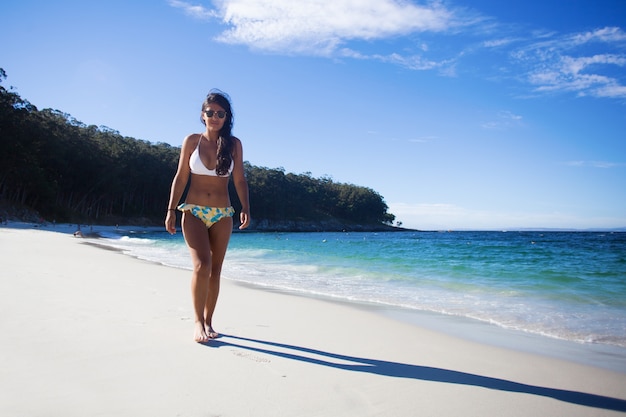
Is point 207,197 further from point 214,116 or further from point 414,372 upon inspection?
point 414,372

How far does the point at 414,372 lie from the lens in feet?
8.71

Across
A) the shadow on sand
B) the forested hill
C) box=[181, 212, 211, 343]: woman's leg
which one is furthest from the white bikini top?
the forested hill

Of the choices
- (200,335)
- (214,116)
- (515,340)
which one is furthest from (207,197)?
(515,340)

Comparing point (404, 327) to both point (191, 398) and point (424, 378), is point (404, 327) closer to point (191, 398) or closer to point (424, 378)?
point (424, 378)

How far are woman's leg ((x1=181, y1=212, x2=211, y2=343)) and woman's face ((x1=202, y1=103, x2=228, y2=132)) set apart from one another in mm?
790

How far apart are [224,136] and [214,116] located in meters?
0.19

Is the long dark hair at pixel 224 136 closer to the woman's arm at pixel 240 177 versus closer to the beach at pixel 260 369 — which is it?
A: the woman's arm at pixel 240 177

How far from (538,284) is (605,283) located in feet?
5.48

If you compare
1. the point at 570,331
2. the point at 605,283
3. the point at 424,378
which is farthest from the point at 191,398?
the point at 605,283

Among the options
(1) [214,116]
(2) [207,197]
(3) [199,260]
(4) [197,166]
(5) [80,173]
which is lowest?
(3) [199,260]

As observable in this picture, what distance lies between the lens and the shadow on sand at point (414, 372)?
2350 mm

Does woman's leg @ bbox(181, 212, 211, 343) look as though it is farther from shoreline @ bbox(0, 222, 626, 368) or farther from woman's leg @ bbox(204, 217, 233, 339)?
shoreline @ bbox(0, 222, 626, 368)

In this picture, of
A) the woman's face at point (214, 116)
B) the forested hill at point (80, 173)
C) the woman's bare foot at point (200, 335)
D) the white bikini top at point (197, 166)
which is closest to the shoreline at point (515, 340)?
the woman's bare foot at point (200, 335)

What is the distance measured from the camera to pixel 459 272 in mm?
10836
